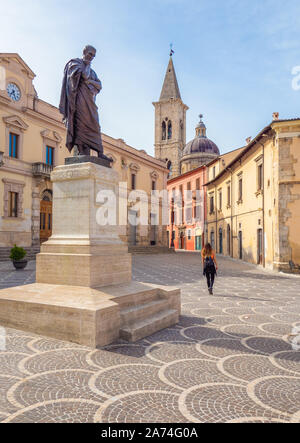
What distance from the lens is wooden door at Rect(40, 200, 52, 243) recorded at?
2295 cm

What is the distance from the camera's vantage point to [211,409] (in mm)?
2588

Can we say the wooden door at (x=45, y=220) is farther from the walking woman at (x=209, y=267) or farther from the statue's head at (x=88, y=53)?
the statue's head at (x=88, y=53)

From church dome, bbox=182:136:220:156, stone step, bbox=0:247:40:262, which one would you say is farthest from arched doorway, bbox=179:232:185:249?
stone step, bbox=0:247:40:262

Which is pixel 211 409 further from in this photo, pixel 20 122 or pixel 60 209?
pixel 20 122

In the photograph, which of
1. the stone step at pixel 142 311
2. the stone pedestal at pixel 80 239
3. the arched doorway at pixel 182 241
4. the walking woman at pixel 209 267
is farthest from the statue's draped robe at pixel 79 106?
the arched doorway at pixel 182 241

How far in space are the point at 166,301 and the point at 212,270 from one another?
304 cm

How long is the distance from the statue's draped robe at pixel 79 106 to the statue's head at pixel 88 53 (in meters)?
0.10

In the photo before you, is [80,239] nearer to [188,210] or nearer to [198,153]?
[188,210]

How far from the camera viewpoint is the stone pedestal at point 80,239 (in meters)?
4.99

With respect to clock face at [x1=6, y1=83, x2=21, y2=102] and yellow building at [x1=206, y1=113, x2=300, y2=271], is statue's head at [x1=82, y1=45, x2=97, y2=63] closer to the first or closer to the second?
yellow building at [x1=206, y1=113, x2=300, y2=271]

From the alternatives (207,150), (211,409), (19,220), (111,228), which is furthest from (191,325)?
(207,150)

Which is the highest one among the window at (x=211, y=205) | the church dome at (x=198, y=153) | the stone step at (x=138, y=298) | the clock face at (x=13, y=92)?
the church dome at (x=198, y=153)

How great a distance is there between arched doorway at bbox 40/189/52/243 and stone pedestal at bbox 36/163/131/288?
18.5 metres

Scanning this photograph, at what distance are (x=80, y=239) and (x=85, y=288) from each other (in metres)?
0.85
